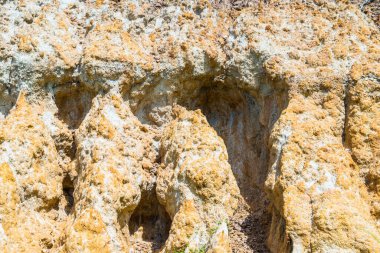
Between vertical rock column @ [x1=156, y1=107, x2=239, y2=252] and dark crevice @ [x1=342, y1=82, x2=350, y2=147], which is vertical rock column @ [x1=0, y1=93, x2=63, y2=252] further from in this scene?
dark crevice @ [x1=342, y1=82, x2=350, y2=147]

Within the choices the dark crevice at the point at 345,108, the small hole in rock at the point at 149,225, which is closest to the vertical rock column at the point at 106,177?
the small hole in rock at the point at 149,225

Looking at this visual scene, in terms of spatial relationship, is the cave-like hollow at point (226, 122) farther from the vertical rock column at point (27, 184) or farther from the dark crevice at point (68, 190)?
the vertical rock column at point (27, 184)

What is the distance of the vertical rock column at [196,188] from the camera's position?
4.88 meters

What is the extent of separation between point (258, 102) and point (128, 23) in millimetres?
1718

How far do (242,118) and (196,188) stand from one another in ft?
4.54

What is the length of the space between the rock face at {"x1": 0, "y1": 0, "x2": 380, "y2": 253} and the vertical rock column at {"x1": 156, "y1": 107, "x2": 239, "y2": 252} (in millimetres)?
14

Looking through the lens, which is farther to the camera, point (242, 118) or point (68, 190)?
point (242, 118)

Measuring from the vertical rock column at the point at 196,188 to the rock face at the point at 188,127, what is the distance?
1cm

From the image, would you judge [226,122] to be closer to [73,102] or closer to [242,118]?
[242,118]

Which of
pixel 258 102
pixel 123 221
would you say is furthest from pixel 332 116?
pixel 123 221

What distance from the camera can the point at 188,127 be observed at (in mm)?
5555

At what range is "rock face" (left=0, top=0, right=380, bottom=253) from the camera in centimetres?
488

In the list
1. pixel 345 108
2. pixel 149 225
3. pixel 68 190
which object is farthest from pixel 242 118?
pixel 68 190

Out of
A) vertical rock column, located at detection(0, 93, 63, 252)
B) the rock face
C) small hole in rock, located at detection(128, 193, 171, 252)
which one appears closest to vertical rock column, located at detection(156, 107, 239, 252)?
the rock face
